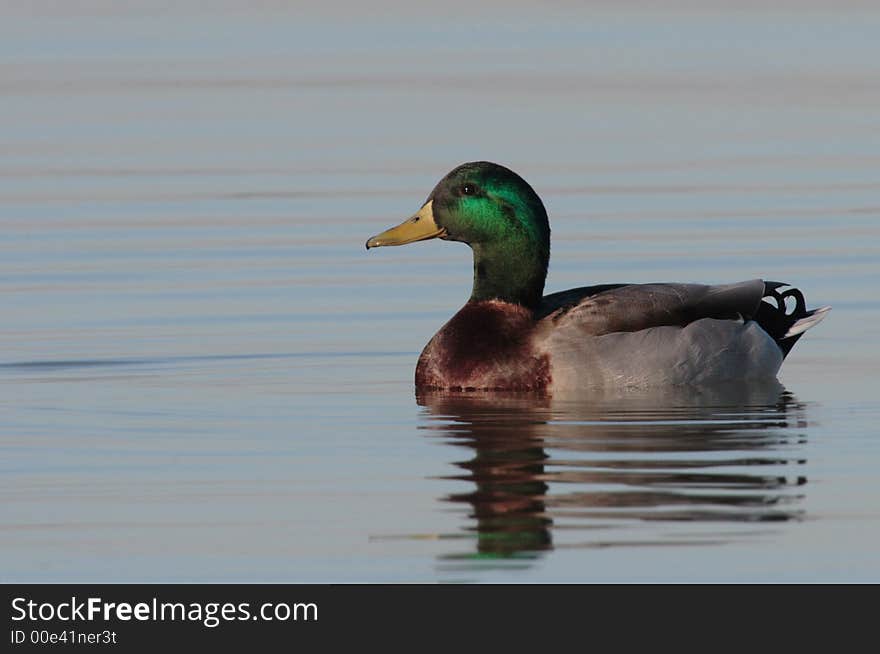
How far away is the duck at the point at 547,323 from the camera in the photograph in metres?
14.4

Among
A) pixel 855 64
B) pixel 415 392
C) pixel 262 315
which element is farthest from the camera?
pixel 855 64

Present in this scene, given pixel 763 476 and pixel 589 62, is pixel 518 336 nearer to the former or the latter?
pixel 763 476

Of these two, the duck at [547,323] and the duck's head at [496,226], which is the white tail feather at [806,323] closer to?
the duck at [547,323]

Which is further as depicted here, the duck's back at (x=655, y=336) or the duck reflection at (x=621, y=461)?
the duck's back at (x=655, y=336)

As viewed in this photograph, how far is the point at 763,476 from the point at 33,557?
3.58 meters

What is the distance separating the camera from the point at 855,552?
32.0 ft

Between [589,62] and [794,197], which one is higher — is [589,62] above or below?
above

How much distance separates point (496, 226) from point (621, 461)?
3.63 m

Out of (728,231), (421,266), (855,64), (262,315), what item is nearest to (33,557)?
(262,315)

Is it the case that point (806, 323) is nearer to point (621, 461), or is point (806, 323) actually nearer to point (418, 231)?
point (418, 231)

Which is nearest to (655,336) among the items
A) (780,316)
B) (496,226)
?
(496,226)

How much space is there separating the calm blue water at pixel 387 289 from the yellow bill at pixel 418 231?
88 cm

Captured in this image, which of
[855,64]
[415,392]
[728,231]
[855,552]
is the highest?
[855,64]

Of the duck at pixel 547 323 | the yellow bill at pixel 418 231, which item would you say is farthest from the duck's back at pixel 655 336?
the yellow bill at pixel 418 231
